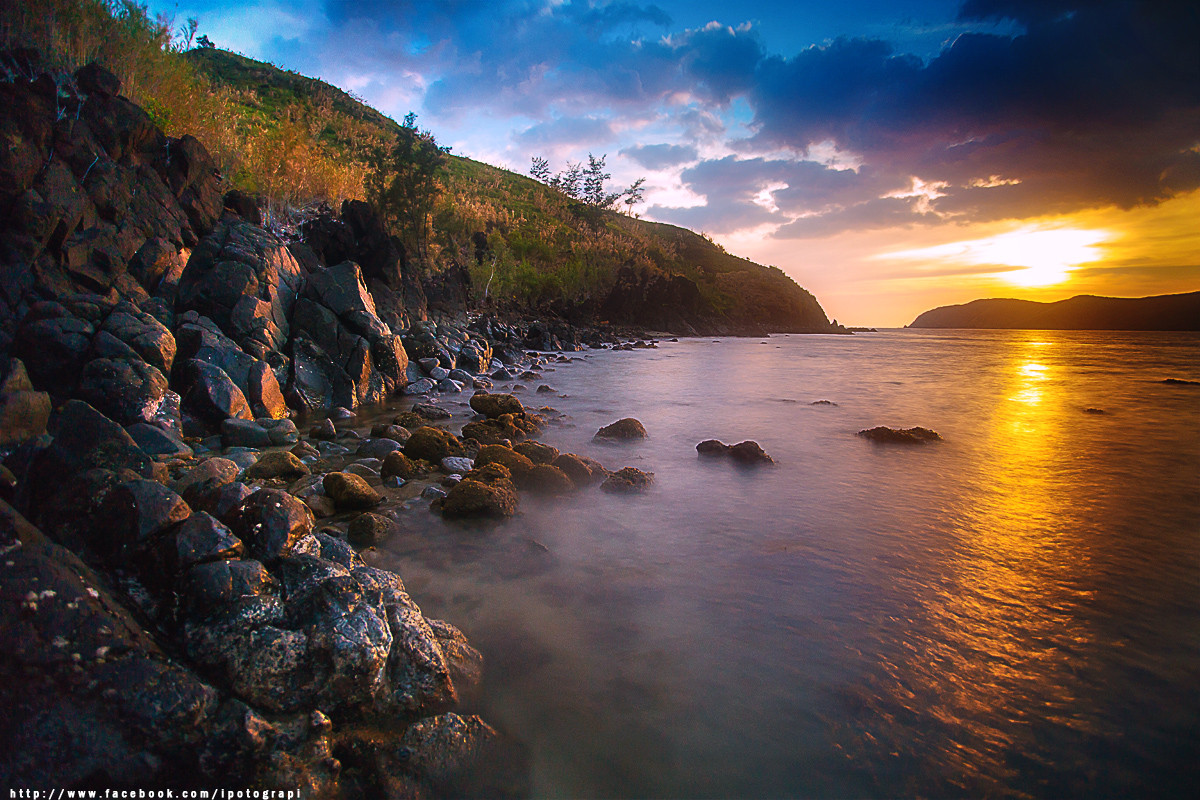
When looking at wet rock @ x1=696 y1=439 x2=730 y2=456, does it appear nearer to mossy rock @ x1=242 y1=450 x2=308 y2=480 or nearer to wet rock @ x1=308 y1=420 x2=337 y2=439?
mossy rock @ x1=242 y1=450 x2=308 y2=480

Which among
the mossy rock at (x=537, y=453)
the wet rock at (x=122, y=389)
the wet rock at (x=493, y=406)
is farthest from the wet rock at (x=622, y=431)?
the wet rock at (x=122, y=389)

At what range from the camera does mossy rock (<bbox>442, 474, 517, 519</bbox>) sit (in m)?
5.64

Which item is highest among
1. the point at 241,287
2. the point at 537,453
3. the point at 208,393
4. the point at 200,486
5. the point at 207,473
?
the point at 241,287

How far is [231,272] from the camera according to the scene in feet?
32.0

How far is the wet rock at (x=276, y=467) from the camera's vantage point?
6297 mm

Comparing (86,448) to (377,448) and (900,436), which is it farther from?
(900,436)

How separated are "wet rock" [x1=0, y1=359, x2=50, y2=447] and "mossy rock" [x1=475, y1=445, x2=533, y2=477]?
4266mm

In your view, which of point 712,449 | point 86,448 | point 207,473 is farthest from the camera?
point 712,449

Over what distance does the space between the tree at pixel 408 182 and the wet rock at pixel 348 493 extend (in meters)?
20.5

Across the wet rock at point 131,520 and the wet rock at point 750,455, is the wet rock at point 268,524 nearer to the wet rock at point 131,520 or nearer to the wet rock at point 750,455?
the wet rock at point 131,520

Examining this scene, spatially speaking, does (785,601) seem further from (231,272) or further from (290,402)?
(231,272)

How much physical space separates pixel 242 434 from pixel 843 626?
824 cm

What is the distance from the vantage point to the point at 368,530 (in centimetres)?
507

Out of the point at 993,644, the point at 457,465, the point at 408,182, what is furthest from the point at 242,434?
the point at 408,182
